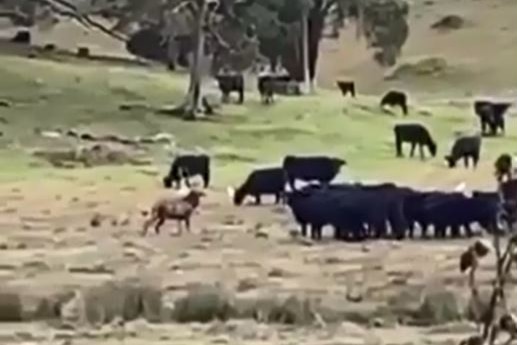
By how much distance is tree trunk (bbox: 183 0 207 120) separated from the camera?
5.94 ft

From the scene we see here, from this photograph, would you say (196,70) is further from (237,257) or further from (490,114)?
(490,114)

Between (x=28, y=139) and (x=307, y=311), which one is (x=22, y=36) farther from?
(x=307, y=311)

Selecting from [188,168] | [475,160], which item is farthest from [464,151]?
[188,168]

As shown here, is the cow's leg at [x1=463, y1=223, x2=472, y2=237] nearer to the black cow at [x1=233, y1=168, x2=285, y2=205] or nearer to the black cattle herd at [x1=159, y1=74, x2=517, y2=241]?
the black cattle herd at [x1=159, y1=74, x2=517, y2=241]

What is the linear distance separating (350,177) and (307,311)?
24 centimetres

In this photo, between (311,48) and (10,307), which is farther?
(311,48)

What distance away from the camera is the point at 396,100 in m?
1.81

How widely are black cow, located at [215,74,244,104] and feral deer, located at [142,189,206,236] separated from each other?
0.58ft

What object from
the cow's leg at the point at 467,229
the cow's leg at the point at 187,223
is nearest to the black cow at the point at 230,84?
the cow's leg at the point at 187,223

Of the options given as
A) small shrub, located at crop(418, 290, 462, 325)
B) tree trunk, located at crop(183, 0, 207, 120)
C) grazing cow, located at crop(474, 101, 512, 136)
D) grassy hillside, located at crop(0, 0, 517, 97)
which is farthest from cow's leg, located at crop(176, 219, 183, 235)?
grazing cow, located at crop(474, 101, 512, 136)

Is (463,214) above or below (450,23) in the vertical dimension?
below

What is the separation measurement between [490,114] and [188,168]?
518 millimetres

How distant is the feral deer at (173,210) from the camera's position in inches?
68.6

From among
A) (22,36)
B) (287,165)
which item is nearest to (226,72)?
(287,165)
